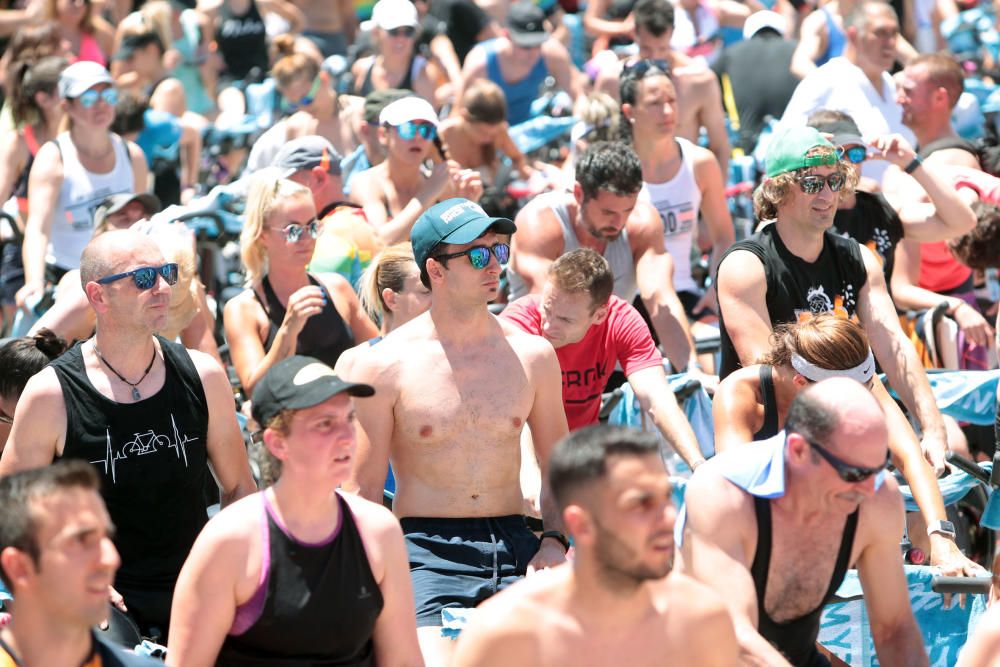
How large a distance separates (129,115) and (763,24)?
488cm

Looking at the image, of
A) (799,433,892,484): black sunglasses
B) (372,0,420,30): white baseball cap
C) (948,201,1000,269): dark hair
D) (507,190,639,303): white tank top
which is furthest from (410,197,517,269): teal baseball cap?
(372,0,420,30): white baseball cap

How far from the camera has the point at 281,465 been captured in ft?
12.7

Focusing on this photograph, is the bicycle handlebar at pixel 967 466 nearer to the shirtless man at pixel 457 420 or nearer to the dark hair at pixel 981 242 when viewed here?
the shirtless man at pixel 457 420

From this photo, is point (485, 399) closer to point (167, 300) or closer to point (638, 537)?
point (167, 300)

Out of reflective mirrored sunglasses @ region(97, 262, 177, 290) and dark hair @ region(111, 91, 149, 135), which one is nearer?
reflective mirrored sunglasses @ region(97, 262, 177, 290)

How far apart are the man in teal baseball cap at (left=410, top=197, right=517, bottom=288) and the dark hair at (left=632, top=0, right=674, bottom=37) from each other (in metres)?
5.41

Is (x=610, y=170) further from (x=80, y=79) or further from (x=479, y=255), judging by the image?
(x=80, y=79)

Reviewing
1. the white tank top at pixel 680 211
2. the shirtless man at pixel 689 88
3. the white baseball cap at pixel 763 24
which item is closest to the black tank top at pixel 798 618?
the white tank top at pixel 680 211

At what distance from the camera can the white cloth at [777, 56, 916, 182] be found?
8766 mm

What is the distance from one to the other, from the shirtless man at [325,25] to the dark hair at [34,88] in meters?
5.43

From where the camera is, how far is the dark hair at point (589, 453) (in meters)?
3.38

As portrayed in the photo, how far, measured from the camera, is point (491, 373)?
4906mm

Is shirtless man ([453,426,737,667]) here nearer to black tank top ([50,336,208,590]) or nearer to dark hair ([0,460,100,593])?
dark hair ([0,460,100,593])

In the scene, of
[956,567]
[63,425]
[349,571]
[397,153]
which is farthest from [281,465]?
[397,153]
